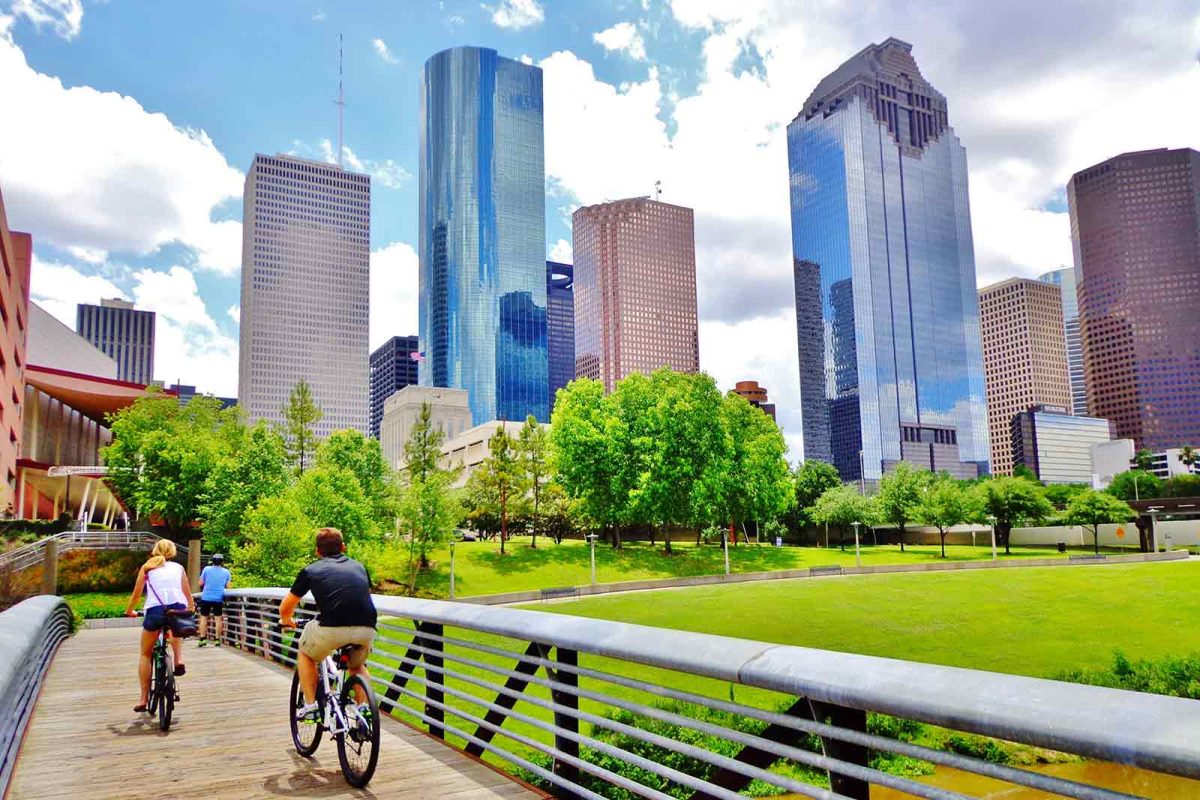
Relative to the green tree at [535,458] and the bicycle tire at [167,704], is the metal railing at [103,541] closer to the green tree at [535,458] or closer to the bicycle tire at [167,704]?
the green tree at [535,458]

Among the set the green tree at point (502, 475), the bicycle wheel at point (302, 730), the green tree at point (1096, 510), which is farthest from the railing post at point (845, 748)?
the green tree at point (1096, 510)

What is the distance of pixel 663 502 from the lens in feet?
221

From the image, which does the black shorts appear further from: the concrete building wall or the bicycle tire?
the concrete building wall

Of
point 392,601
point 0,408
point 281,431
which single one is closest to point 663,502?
point 281,431

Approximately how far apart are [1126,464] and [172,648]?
22739 cm

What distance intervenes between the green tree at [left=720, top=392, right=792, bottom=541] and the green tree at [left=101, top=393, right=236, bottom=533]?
127ft

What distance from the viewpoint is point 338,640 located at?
7176mm

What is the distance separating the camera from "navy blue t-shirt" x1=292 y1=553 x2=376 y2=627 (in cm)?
718

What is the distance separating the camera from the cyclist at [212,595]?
17609 millimetres

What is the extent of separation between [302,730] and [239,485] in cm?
4974

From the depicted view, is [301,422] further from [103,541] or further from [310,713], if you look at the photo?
[310,713]

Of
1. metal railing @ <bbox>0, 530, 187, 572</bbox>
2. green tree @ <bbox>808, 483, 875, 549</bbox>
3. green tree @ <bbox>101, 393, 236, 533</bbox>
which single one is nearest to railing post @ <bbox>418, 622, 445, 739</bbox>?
metal railing @ <bbox>0, 530, 187, 572</bbox>

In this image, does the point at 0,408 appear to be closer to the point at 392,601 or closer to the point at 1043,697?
the point at 392,601

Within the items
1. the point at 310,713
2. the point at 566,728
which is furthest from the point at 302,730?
the point at 566,728
